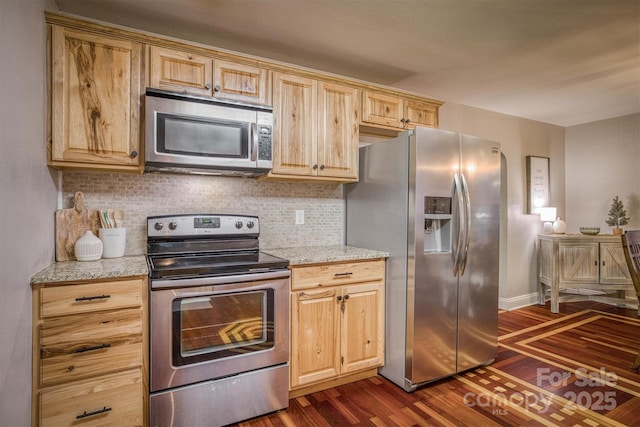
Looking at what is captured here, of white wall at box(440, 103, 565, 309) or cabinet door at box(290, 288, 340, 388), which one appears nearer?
cabinet door at box(290, 288, 340, 388)

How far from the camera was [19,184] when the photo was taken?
1437 mm

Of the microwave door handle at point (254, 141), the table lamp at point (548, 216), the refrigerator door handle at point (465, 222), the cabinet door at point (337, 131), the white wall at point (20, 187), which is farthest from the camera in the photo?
the table lamp at point (548, 216)

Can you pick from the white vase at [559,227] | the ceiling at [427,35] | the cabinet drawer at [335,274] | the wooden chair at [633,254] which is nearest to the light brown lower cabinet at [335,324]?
the cabinet drawer at [335,274]

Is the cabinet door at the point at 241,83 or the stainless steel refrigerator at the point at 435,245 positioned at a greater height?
the cabinet door at the point at 241,83

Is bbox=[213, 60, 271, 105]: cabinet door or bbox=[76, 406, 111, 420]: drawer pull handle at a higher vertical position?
bbox=[213, 60, 271, 105]: cabinet door

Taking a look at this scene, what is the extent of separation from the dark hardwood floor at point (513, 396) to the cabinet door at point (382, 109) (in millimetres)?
1972

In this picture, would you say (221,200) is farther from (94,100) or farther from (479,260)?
(479,260)

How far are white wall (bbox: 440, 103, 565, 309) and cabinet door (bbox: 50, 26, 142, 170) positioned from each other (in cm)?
338

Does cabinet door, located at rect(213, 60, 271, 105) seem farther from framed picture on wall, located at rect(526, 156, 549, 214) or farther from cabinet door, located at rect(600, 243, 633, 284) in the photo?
cabinet door, located at rect(600, 243, 633, 284)

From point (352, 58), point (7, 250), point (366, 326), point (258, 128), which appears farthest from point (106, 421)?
point (352, 58)

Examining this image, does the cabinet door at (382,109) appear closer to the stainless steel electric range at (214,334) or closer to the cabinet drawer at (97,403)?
the stainless steel electric range at (214,334)

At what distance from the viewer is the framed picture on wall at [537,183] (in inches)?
174

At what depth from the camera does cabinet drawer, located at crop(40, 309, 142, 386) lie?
156cm

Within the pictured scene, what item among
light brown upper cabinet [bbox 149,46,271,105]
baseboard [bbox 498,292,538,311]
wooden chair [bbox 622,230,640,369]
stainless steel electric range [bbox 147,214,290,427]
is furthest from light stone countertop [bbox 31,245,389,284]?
baseboard [bbox 498,292,538,311]
